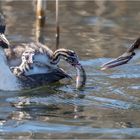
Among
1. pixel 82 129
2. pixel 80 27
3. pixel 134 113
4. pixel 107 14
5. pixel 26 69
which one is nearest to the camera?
pixel 82 129

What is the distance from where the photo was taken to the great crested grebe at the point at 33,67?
28.8ft

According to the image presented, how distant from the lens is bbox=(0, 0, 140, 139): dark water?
7203 millimetres

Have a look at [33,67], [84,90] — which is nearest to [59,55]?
[33,67]

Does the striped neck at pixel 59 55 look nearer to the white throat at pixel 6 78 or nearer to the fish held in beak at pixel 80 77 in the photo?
the fish held in beak at pixel 80 77

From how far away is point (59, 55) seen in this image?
9148 mm

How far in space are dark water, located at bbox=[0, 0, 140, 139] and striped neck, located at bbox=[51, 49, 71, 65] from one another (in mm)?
342

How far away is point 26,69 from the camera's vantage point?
8.99 meters

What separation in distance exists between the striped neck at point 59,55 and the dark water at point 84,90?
13.5 inches

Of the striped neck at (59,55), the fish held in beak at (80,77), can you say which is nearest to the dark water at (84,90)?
the fish held in beak at (80,77)

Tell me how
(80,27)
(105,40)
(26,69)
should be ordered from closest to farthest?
(26,69) < (105,40) < (80,27)

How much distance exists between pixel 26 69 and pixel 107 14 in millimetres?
4358

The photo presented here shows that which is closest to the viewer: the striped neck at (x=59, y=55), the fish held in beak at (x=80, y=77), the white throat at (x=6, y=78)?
the white throat at (x=6, y=78)

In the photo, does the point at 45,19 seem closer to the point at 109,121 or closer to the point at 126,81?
the point at 126,81

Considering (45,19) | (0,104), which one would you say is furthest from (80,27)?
(0,104)
